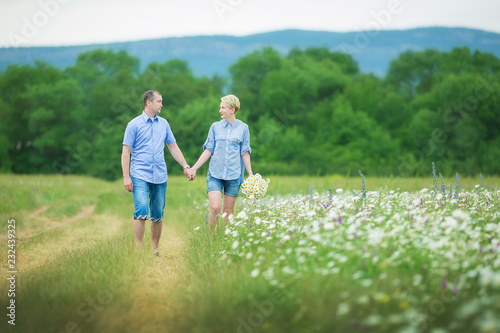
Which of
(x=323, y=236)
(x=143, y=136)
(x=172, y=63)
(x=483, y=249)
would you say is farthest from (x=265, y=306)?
(x=172, y=63)

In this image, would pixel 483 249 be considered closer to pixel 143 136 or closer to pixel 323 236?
pixel 323 236

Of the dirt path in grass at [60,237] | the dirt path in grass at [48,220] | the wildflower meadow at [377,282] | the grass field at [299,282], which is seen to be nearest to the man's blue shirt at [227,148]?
the grass field at [299,282]

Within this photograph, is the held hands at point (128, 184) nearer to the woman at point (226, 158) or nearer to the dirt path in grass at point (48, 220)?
the woman at point (226, 158)

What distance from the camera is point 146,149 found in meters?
7.13

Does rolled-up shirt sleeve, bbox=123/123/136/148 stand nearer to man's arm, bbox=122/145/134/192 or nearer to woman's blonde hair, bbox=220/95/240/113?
man's arm, bbox=122/145/134/192

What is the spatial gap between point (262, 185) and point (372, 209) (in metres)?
1.78

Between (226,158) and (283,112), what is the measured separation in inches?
1726

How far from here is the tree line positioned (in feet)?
129

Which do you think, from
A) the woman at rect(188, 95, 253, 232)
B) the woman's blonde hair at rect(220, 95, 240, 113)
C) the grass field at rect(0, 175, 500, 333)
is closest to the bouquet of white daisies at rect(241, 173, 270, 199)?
the woman at rect(188, 95, 253, 232)

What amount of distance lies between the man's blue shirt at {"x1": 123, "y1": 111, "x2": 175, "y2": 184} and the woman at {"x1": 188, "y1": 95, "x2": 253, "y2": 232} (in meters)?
0.61

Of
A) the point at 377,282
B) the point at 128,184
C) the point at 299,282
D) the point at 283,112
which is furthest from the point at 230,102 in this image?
the point at 283,112

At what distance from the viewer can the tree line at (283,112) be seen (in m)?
39.4

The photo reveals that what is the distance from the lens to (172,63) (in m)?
60.6

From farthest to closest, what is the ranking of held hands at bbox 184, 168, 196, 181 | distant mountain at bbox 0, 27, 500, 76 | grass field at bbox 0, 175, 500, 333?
distant mountain at bbox 0, 27, 500, 76 < held hands at bbox 184, 168, 196, 181 < grass field at bbox 0, 175, 500, 333
